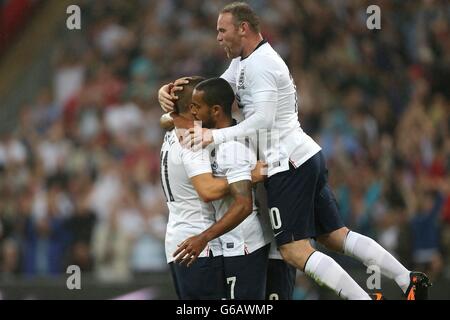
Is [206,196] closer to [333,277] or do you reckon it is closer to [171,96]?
[171,96]

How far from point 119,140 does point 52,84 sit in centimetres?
206

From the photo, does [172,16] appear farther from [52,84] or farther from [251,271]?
[251,271]

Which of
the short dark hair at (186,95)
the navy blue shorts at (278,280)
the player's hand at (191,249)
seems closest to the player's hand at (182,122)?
Answer: the short dark hair at (186,95)

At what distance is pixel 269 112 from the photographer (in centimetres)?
607

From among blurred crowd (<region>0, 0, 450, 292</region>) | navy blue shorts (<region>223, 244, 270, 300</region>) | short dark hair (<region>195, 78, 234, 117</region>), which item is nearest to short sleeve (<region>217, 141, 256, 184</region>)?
short dark hair (<region>195, 78, 234, 117</region>)

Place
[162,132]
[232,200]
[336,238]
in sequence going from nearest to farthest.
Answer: [232,200] < [336,238] < [162,132]

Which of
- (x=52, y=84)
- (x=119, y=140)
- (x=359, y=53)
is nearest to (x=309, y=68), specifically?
(x=359, y=53)

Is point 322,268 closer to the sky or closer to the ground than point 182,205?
closer to the ground

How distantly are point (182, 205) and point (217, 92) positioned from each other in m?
0.71

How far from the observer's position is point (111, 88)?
12.4 m

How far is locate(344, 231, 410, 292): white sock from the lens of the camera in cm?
628

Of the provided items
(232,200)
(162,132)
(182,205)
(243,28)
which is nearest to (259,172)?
(232,200)

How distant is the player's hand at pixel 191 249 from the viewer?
583cm

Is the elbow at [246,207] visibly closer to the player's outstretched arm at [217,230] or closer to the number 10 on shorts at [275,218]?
the player's outstretched arm at [217,230]
